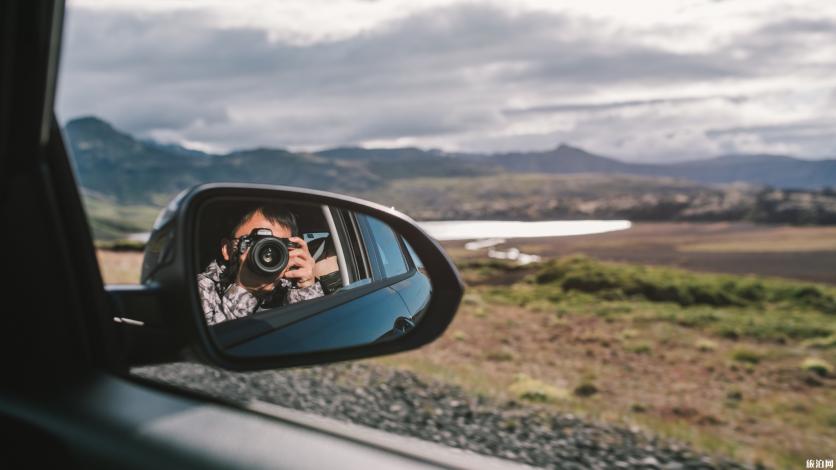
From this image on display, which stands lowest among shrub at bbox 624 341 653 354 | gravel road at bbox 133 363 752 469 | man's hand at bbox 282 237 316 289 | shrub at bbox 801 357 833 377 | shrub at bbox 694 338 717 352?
shrub at bbox 694 338 717 352

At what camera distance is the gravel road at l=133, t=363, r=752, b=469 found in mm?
6840

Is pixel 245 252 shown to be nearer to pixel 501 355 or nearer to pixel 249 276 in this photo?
pixel 249 276

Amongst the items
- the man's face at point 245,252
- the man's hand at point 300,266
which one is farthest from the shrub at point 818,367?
the man's face at point 245,252

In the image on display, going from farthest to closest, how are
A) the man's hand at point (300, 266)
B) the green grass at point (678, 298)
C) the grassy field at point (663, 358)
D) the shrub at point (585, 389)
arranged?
the green grass at point (678, 298) → the shrub at point (585, 389) → the grassy field at point (663, 358) → the man's hand at point (300, 266)

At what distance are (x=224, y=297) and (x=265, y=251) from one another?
0.52 feet

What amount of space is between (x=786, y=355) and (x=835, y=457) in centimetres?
1303

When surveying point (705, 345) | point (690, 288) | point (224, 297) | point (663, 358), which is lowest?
point (690, 288)

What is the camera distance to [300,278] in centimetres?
187

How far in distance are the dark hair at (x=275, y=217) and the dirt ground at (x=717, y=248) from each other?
6480 cm

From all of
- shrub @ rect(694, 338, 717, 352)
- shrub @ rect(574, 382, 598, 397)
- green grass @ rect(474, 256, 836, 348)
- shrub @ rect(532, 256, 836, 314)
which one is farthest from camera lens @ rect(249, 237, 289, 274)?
shrub @ rect(532, 256, 836, 314)

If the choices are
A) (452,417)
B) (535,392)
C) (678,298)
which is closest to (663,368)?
(535,392)

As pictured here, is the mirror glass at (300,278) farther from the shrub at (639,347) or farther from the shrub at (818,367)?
the shrub at (639,347)

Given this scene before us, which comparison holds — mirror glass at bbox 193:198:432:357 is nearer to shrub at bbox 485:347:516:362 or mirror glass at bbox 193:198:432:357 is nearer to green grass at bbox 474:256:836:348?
shrub at bbox 485:347:516:362

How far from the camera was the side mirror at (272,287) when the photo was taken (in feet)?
5.69
